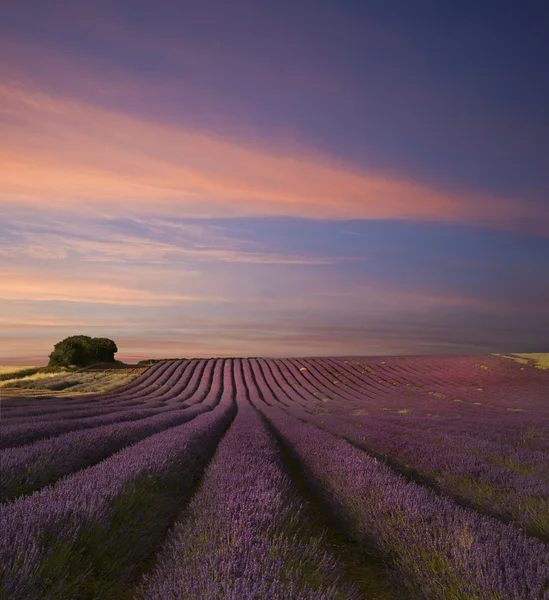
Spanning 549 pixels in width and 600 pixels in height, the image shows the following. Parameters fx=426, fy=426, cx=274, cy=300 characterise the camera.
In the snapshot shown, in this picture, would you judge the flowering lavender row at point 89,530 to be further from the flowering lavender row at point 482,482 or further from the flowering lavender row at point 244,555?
the flowering lavender row at point 482,482

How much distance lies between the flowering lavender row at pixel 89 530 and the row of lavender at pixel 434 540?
82.5 inches

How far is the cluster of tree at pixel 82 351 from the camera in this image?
4988cm

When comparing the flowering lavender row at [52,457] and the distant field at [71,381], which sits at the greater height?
the flowering lavender row at [52,457]

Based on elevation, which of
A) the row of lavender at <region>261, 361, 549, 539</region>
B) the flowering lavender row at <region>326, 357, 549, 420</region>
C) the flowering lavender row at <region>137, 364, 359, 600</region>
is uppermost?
the flowering lavender row at <region>137, 364, 359, 600</region>

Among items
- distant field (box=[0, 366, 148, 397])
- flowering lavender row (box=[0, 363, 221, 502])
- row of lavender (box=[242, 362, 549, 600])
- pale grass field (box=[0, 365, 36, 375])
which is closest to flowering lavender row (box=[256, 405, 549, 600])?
→ row of lavender (box=[242, 362, 549, 600])

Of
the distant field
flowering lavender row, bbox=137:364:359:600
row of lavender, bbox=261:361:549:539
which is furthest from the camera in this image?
the distant field

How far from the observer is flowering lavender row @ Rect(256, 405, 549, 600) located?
8.50ft

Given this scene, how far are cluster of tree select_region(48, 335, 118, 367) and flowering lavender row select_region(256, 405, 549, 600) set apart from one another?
5103cm

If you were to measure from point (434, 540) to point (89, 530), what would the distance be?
2.66 metres

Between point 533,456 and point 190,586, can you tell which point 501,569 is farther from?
point 533,456

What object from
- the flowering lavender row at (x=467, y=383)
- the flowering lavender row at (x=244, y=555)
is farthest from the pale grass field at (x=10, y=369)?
the flowering lavender row at (x=244, y=555)

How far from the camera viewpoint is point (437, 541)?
10.5 ft

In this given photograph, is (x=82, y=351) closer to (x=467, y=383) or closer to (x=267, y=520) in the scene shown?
(x=467, y=383)

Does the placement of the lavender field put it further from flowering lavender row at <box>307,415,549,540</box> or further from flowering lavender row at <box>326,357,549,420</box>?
flowering lavender row at <box>326,357,549,420</box>
